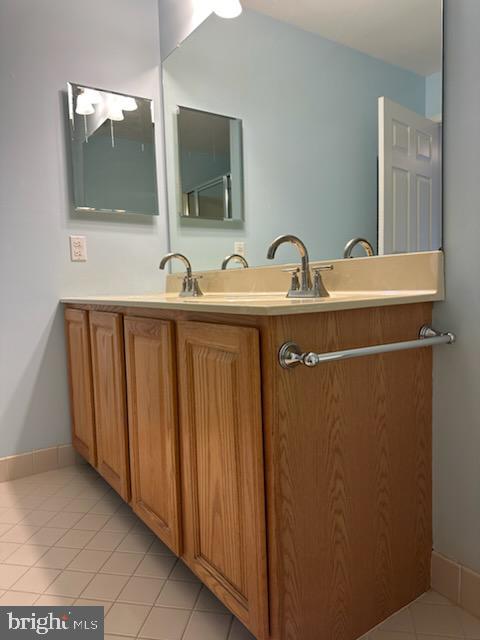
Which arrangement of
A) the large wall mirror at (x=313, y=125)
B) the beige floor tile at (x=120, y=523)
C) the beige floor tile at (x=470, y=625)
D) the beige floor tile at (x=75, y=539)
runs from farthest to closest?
the beige floor tile at (x=120, y=523)
the beige floor tile at (x=75, y=539)
the large wall mirror at (x=313, y=125)
the beige floor tile at (x=470, y=625)

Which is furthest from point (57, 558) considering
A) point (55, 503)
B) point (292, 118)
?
point (292, 118)

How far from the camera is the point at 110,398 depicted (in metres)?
1.70

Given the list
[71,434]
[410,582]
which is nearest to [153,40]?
[71,434]

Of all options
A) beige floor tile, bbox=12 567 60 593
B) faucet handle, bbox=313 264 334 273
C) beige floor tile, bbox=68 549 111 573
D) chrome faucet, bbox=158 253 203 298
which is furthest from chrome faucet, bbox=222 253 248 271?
beige floor tile, bbox=12 567 60 593

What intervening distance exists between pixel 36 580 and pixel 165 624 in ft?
1.48

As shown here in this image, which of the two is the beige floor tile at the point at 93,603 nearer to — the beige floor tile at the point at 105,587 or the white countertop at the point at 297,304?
the beige floor tile at the point at 105,587

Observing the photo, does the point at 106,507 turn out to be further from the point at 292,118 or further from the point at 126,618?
the point at 292,118

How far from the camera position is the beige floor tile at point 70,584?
130cm

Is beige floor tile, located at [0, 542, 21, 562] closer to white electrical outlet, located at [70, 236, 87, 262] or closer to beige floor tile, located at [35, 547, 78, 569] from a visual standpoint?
beige floor tile, located at [35, 547, 78, 569]

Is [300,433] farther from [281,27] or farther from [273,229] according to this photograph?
[281,27]

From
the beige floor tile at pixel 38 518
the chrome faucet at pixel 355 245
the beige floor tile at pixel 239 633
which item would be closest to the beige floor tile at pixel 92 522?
the beige floor tile at pixel 38 518

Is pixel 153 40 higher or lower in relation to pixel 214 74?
higher

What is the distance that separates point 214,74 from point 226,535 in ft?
6.26

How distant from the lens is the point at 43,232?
6.97ft
